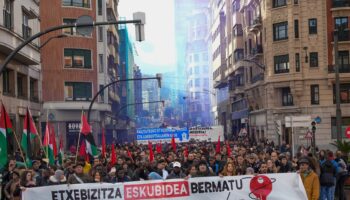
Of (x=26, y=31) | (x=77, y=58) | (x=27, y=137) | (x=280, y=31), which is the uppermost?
(x=280, y=31)

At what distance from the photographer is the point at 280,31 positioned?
50031 mm

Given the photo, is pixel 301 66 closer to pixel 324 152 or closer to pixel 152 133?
pixel 152 133

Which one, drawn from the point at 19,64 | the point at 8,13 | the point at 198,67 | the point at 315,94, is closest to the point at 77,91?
the point at 19,64

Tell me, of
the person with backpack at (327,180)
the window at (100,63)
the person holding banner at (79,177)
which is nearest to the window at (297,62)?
the window at (100,63)

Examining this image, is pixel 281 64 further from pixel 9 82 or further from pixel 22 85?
pixel 9 82

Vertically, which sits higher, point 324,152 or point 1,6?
point 1,6

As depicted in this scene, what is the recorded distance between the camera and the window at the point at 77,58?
50378 millimetres

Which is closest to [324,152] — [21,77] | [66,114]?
[21,77]

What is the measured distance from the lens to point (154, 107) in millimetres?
197250

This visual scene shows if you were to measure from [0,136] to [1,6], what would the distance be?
15843mm

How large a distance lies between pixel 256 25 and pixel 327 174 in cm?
3985

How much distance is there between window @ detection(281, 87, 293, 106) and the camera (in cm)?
4978

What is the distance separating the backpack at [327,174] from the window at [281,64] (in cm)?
3529

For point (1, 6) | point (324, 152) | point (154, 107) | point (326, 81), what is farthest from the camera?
point (154, 107)
